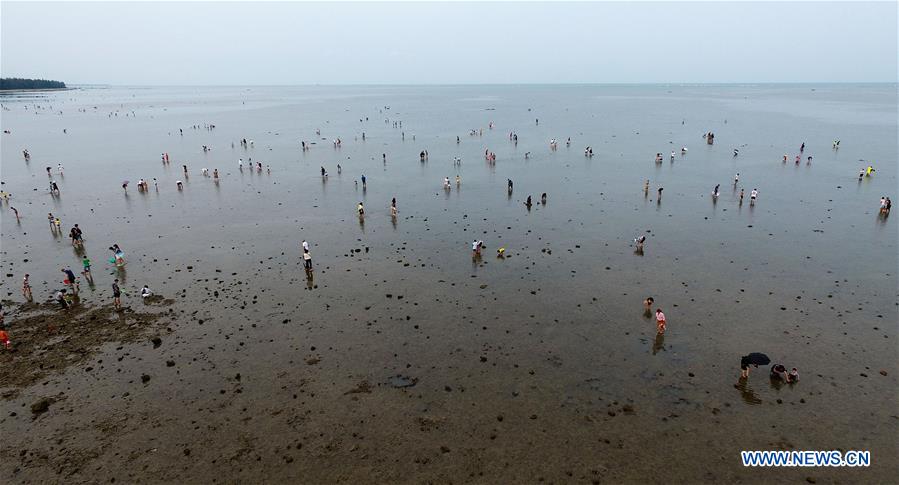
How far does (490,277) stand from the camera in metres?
32.4

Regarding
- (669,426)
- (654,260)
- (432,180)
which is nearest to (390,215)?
(432,180)

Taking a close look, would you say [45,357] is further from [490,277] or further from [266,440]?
[490,277]

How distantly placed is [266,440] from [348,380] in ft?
14.4

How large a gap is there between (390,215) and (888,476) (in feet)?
125

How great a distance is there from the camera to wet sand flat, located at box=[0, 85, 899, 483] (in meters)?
17.8

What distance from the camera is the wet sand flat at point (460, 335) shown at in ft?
58.5

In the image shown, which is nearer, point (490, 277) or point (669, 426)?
point (669, 426)

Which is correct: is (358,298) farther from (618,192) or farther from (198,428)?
(618,192)

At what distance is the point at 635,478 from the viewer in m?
16.7

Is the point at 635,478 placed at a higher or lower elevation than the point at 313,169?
lower

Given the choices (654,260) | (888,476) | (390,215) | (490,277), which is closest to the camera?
(888,476)

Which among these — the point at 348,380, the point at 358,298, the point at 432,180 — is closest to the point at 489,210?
the point at 432,180

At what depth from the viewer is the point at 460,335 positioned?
1001 inches

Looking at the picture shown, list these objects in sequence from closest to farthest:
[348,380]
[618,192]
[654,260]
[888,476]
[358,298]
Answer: [888,476], [348,380], [358,298], [654,260], [618,192]
